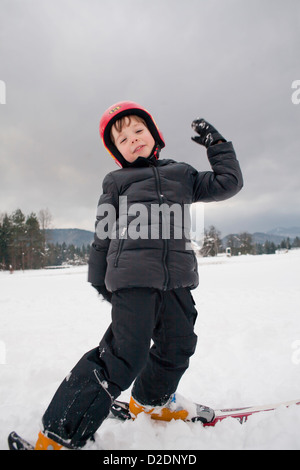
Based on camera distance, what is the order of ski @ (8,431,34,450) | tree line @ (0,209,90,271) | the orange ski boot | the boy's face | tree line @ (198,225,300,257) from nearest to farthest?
the orange ski boot → ski @ (8,431,34,450) → the boy's face → tree line @ (0,209,90,271) → tree line @ (198,225,300,257)

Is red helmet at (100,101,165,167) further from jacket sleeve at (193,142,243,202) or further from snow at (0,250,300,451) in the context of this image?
snow at (0,250,300,451)

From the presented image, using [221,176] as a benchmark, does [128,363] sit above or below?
below

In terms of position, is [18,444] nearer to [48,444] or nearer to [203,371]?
[48,444]

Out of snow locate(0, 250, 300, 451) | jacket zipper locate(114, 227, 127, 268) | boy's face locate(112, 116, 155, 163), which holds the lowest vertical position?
snow locate(0, 250, 300, 451)

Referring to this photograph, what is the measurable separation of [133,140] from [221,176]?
2.19 ft

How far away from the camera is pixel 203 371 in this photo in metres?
2.55

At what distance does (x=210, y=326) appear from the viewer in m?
4.01

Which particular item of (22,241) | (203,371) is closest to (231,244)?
(22,241)

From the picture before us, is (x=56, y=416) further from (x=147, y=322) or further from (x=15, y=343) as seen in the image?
(x=15, y=343)

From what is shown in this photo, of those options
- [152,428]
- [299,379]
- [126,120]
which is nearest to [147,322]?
[152,428]

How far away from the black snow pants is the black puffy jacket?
124 mm

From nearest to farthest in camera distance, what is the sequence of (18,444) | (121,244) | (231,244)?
(18,444)
(121,244)
(231,244)

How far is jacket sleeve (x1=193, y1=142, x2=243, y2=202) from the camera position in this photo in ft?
5.75

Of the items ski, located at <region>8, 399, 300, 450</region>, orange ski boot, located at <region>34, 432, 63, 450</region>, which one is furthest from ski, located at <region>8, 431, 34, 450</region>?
ski, located at <region>8, 399, 300, 450</region>
